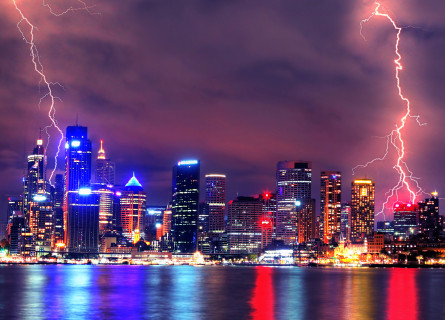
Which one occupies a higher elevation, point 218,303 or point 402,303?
point 218,303

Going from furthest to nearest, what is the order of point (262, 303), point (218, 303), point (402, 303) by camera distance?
point (402, 303) < point (262, 303) < point (218, 303)

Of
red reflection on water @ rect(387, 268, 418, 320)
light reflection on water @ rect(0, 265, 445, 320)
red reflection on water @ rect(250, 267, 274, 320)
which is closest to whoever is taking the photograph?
red reflection on water @ rect(250, 267, 274, 320)

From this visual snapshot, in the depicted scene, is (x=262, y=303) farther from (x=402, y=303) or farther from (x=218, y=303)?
(x=402, y=303)

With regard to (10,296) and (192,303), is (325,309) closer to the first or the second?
(192,303)

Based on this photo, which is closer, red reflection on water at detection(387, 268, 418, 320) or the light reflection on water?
the light reflection on water

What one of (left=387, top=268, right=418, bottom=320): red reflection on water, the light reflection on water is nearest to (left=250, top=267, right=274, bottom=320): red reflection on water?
the light reflection on water

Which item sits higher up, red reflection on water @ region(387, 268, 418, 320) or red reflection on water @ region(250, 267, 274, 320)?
red reflection on water @ region(250, 267, 274, 320)

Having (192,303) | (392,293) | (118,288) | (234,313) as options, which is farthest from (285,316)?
(118,288)

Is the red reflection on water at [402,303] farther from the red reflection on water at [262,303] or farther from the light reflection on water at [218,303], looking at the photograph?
the red reflection on water at [262,303]

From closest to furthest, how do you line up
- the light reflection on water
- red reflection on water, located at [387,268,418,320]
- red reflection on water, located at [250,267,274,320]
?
1. red reflection on water, located at [250,267,274,320]
2. the light reflection on water
3. red reflection on water, located at [387,268,418,320]

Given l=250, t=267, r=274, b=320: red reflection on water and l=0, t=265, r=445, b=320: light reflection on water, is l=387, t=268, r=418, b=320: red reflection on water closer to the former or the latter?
l=0, t=265, r=445, b=320: light reflection on water

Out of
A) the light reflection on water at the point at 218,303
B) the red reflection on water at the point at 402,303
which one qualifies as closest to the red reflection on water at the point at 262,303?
the light reflection on water at the point at 218,303

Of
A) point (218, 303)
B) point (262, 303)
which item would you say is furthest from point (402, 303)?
point (218, 303)
